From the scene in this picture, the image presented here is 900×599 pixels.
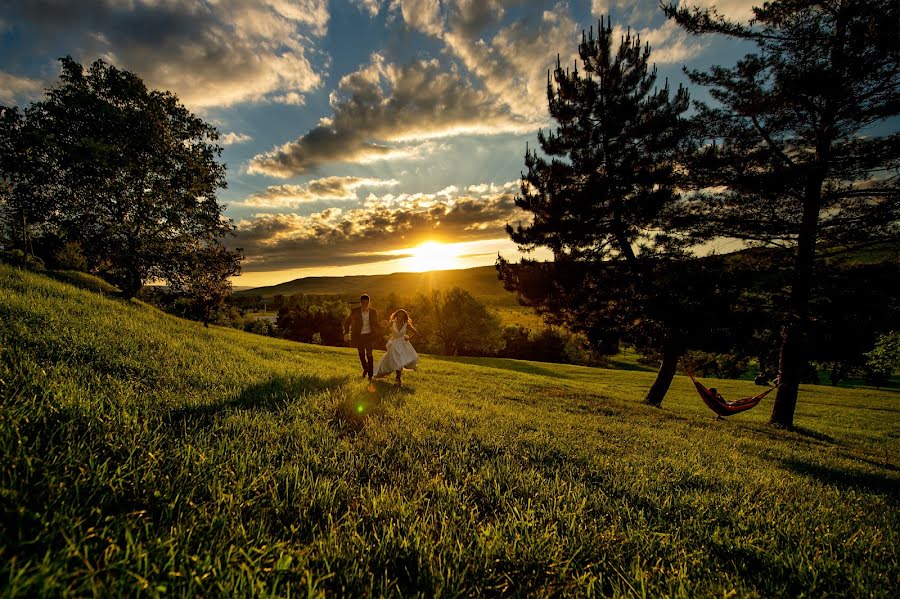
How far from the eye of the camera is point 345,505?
262cm

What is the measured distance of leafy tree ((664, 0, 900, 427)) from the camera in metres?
9.71

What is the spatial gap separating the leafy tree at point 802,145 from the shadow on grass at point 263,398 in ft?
43.8

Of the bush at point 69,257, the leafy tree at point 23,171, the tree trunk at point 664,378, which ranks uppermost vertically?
the leafy tree at point 23,171

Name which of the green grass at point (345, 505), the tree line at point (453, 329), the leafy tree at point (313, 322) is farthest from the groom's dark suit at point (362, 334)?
the leafy tree at point (313, 322)

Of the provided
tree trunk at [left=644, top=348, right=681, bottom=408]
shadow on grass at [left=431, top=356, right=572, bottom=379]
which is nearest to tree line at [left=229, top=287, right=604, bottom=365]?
shadow on grass at [left=431, top=356, right=572, bottom=379]

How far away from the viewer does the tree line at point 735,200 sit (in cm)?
1021

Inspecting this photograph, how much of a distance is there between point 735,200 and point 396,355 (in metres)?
12.5

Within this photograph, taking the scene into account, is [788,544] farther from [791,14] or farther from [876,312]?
[791,14]

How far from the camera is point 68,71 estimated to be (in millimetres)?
18734

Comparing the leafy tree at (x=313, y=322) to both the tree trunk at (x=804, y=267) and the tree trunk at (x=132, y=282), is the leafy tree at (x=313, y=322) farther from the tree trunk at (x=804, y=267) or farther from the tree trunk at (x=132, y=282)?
the tree trunk at (x=804, y=267)

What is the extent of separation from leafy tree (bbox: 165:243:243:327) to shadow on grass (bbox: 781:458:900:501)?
83.7ft

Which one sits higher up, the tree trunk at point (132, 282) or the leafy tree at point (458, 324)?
the tree trunk at point (132, 282)

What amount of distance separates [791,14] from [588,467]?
1531 centimetres

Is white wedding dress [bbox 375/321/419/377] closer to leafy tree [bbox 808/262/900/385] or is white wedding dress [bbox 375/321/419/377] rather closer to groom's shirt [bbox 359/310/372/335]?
groom's shirt [bbox 359/310/372/335]
